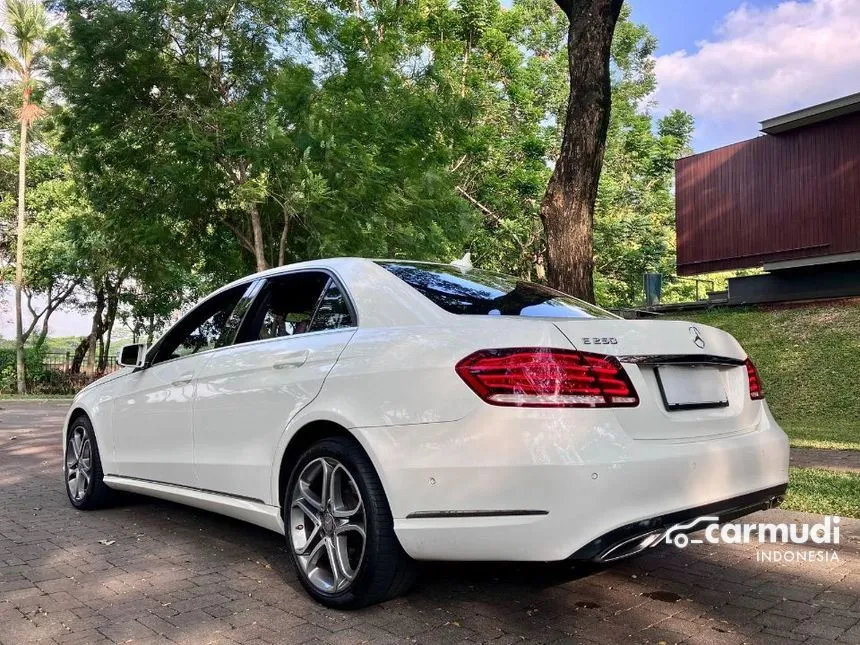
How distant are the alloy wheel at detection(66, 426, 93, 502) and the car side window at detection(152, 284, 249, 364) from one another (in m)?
1.14

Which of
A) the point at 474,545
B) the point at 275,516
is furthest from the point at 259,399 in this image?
the point at 474,545

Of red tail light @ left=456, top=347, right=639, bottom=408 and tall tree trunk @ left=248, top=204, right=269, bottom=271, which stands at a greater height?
tall tree trunk @ left=248, top=204, right=269, bottom=271

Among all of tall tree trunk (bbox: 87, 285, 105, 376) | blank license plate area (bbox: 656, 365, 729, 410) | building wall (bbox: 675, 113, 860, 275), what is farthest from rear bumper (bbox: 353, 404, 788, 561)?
tall tree trunk (bbox: 87, 285, 105, 376)

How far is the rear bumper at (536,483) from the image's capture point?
2688mm

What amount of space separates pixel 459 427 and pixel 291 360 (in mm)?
1178

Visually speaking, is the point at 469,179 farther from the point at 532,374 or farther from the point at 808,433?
the point at 532,374

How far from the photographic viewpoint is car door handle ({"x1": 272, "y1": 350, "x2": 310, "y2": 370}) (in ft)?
11.8

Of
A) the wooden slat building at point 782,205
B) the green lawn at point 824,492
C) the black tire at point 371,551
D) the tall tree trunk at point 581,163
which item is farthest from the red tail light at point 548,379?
the wooden slat building at point 782,205

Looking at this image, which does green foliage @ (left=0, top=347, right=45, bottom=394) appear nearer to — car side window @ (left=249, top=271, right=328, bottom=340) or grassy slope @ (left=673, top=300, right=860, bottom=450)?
grassy slope @ (left=673, top=300, right=860, bottom=450)

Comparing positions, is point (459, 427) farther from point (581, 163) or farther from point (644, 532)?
point (581, 163)

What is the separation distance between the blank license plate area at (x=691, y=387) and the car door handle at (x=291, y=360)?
167 centimetres

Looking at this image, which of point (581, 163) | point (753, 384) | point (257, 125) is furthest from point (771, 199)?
point (753, 384)

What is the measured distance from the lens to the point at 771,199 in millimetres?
24016

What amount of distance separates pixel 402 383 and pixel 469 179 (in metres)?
24.0
